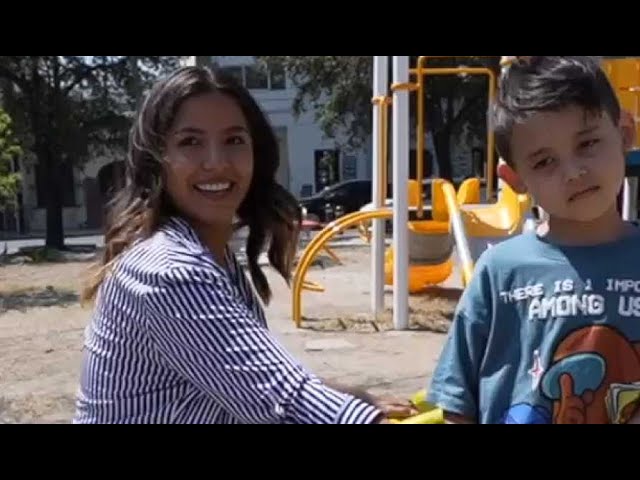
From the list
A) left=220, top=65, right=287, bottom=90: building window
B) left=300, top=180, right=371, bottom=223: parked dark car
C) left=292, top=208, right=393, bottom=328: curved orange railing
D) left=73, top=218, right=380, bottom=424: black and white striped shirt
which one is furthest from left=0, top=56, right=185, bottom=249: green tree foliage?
left=73, top=218, right=380, bottom=424: black and white striped shirt

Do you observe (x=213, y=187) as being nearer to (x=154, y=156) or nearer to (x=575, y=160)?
(x=154, y=156)

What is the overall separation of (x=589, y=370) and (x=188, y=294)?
588 mm

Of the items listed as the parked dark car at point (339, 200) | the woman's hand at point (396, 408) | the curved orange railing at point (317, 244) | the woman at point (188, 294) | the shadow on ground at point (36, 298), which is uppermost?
the woman at point (188, 294)

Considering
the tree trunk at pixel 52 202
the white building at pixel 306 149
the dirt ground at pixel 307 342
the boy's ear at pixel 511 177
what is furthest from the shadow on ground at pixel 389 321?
the white building at pixel 306 149

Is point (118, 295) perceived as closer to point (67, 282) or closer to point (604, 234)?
point (604, 234)

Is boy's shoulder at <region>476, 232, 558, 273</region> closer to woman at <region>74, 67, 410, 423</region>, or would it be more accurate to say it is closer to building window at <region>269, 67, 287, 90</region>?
woman at <region>74, 67, 410, 423</region>

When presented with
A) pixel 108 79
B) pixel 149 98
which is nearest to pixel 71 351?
pixel 149 98

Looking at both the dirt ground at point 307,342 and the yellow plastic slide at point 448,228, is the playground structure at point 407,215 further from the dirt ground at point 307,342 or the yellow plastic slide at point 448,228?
the dirt ground at point 307,342

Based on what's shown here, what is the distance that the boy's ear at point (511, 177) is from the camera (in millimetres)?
1398

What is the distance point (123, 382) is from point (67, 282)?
1106cm

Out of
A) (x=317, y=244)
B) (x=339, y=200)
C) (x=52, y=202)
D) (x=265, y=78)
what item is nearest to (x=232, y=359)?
(x=317, y=244)

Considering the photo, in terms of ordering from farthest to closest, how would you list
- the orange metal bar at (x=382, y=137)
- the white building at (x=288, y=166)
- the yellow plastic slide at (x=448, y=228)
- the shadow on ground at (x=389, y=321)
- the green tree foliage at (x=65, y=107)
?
the white building at (x=288, y=166), the green tree foliage at (x=65, y=107), the orange metal bar at (x=382, y=137), the shadow on ground at (x=389, y=321), the yellow plastic slide at (x=448, y=228)

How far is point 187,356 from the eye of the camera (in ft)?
3.80

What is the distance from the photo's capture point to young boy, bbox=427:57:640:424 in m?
1.31
